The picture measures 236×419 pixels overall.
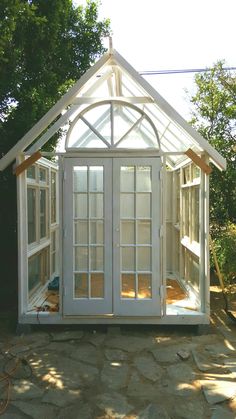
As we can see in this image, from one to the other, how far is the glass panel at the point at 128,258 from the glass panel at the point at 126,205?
458 millimetres

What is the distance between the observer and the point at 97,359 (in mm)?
4348

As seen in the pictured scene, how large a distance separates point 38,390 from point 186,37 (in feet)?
23.6

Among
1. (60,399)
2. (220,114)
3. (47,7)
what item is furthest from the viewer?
(220,114)

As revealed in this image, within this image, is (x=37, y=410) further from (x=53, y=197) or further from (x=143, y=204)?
(x=53, y=197)

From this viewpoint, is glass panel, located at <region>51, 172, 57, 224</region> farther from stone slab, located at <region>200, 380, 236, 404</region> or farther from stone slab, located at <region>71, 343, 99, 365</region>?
stone slab, located at <region>200, 380, 236, 404</region>

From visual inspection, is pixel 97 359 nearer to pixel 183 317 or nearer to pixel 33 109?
pixel 183 317

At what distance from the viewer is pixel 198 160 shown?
5.10 meters

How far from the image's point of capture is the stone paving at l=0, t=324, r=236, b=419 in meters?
3.31

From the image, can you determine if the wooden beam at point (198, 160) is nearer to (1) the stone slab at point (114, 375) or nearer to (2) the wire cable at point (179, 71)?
(1) the stone slab at point (114, 375)

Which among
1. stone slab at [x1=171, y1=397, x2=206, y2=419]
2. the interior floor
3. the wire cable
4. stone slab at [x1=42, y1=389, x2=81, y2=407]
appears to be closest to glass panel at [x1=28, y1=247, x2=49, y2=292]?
the interior floor

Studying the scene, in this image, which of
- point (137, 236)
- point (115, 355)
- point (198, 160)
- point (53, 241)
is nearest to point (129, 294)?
point (137, 236)

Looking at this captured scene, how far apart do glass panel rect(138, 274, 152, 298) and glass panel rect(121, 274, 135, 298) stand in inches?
3.7

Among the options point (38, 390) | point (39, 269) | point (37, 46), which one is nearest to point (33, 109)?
point (37, 46)

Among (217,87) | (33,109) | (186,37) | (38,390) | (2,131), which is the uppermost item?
(186,37)
